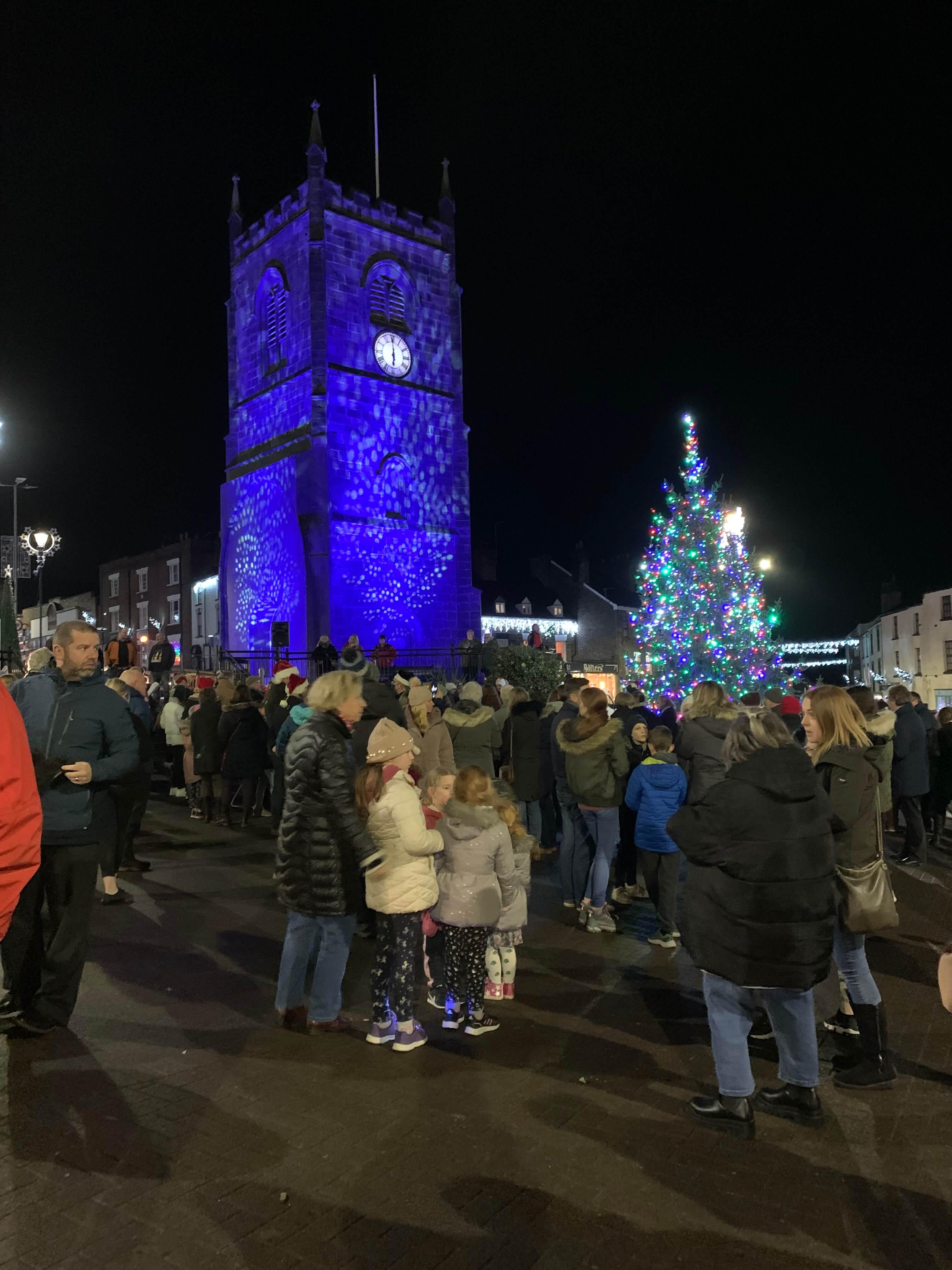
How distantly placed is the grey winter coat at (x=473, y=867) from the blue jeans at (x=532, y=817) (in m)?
4.72

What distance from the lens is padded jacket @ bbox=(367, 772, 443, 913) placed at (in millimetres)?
5137

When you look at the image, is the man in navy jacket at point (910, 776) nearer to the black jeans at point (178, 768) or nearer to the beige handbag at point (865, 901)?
the beige handbag at point (865, 901)

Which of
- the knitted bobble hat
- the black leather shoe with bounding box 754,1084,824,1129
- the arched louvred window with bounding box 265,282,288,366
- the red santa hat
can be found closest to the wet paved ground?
the black leather shoe with bounding box 754,1084,824,1129

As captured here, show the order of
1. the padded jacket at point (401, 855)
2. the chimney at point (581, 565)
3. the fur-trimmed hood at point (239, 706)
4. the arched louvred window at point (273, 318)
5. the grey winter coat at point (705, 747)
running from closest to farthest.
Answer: the padded jacket at point (401, 855) → the grey winter coat at point (705, 747) → the fur-trimmed hood at point (239, 706) → the arched louvred window at point (273, 318) → the chimney at point (581, 565)

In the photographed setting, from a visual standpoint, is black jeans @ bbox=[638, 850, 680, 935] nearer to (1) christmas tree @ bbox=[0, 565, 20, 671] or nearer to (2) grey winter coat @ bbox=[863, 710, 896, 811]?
(2) grey winter coat @ bbox=[863, 710, 896, 811]

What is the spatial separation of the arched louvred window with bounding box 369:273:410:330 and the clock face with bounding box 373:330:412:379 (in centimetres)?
41

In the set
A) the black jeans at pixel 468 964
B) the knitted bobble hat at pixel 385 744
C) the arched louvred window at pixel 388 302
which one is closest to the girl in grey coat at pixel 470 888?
the black jeans at pixel 468 964

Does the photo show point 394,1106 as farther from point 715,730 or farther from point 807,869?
point 715,730

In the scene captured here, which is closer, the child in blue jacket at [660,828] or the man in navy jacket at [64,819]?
the man in navy jacket at [64,819]

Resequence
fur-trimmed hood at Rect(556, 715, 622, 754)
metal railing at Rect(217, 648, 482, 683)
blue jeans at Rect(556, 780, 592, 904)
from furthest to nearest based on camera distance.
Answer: metal railing at Rect(217, 648, 482, 683) < blue jeans at Rect(556, 780, 592, 904) < fur-trimmed hood at Rect(556, 715, 622, 754)

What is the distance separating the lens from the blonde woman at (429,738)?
8.34 metres

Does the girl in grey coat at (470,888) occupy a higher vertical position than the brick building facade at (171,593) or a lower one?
lower

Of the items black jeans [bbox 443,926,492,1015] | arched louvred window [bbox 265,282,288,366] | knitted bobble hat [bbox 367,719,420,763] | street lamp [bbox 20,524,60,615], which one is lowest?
black jeans [bbox 443,926,492,1015]

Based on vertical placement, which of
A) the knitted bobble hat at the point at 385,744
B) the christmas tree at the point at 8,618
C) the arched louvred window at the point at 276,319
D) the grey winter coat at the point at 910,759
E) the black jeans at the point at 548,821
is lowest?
the black jeans at the point at 548,821
